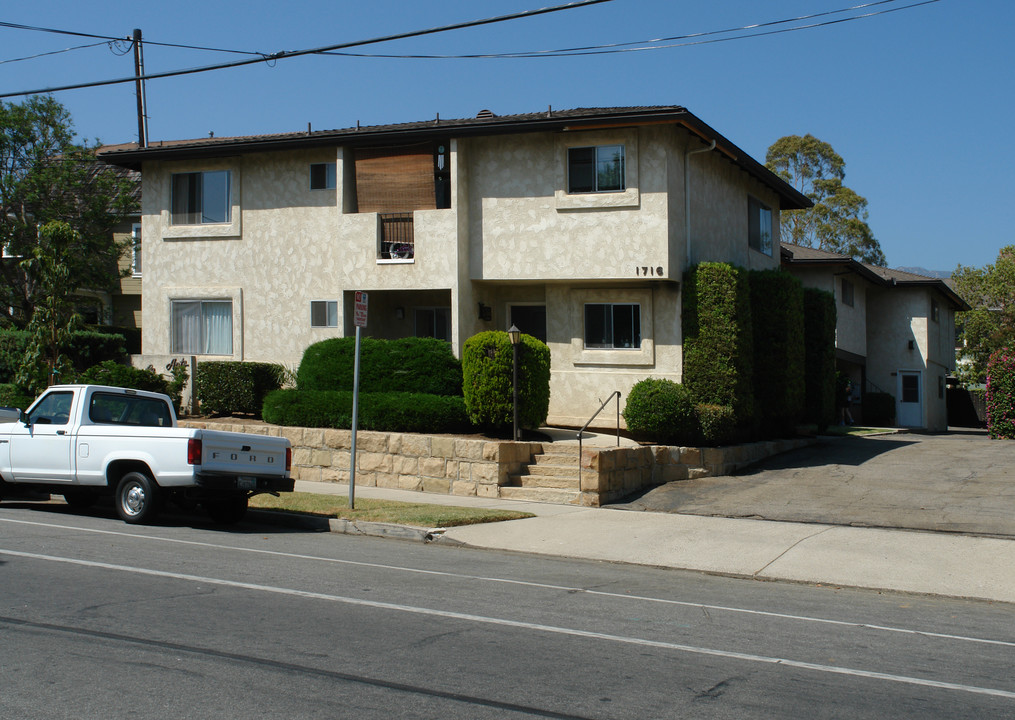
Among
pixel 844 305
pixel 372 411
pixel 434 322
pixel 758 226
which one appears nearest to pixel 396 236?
pixel 434 322

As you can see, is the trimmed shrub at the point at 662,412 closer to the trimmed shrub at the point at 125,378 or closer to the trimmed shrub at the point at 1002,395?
the trimmed shrub at the point at 1002,395

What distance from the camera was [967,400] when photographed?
4062cm

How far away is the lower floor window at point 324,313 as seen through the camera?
69.3ft

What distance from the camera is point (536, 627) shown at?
291 inches

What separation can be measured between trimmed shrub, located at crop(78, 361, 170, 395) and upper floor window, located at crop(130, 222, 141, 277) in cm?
1562

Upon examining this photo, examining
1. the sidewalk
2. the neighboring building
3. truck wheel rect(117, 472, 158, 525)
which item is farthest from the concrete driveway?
the neighboring building

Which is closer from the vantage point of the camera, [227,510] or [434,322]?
[227,510]

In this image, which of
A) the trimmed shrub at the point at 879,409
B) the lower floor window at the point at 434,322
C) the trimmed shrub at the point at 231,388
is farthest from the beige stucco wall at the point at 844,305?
the trimmed shrub at the point at 231,388

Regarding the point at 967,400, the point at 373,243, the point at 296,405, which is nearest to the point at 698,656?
the point at 296,405

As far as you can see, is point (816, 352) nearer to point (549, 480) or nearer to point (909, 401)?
point (549, 480)

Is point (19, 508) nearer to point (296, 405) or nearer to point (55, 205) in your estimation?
point (296, 405)

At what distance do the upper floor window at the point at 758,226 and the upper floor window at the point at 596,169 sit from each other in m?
6.10

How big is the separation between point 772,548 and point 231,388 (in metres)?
12.6

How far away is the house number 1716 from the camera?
61.2ft
